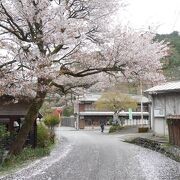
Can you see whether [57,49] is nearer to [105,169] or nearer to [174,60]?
[105,169]

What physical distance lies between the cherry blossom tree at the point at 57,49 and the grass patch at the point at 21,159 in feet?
1.87

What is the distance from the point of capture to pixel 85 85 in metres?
23.4

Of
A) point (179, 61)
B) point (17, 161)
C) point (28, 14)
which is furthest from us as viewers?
point (179, 61)

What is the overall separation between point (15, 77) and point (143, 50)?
6.38 m

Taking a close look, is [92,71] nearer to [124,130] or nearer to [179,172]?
[179,172]

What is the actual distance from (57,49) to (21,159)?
583cm

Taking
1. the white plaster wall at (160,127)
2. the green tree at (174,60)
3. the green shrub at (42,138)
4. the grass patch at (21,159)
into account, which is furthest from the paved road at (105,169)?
the green tree at (174,60)

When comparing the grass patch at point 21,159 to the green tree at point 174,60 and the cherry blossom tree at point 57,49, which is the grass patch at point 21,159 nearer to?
the cherry blossom tree at point 57,49

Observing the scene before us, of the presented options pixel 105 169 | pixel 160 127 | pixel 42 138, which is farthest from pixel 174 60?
pixel 105 169

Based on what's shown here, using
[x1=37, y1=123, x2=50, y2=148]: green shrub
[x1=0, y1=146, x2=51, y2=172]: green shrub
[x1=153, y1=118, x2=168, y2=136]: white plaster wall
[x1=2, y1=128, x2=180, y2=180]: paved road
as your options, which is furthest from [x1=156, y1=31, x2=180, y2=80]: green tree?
[x1=2, y1=128, x2=180, y2=180]: paved road

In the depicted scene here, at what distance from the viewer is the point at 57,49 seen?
20.1 metres

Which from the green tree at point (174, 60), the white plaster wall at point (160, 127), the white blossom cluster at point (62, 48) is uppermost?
the green tree at point (174, 60)

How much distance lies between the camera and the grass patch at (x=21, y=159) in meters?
17.6

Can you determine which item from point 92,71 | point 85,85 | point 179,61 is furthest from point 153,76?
point 179,61
